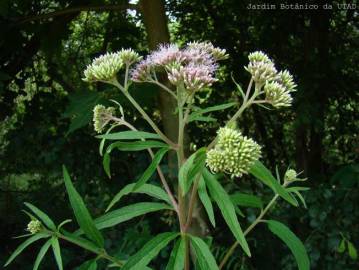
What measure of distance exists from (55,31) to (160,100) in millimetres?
667

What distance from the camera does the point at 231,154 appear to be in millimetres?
1111

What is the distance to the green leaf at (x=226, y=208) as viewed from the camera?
108 centimetres

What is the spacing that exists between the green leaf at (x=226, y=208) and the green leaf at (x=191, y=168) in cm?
4

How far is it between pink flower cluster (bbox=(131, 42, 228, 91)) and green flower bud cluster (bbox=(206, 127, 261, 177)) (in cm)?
16

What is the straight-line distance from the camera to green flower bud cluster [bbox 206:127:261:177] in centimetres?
111

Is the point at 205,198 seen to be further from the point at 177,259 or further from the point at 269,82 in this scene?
the point at 269,82

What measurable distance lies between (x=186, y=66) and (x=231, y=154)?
11.3 inches

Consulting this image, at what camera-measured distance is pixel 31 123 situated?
3125 millimetres

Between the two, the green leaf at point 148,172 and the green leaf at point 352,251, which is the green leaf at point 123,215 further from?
the green leaf at point 352,251

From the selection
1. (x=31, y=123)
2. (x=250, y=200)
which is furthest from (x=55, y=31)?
(x=250, y=200)

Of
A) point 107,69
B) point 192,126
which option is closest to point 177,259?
point 107,69

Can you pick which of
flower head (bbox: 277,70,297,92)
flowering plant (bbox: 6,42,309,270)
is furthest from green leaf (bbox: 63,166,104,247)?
flower head (bbox: 277,70,297,92)

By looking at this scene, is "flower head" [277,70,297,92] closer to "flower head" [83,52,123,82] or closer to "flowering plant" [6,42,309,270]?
"flowering plant" [6,42,309,270]

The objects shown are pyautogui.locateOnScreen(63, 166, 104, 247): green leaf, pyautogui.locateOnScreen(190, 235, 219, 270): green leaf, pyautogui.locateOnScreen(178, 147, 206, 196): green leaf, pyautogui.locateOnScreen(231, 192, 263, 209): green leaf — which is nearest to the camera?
pyautogui.locateOnScreen(178, 147, 206, 196): green leaf
